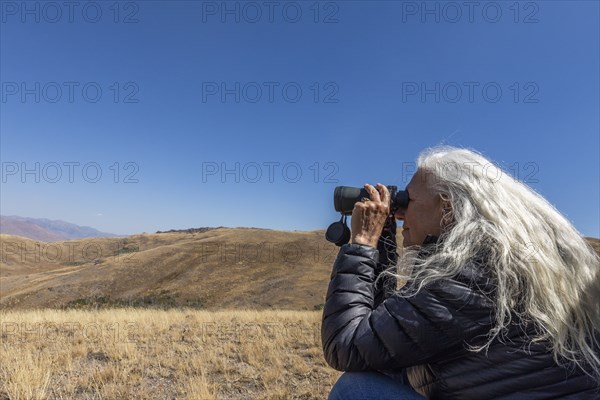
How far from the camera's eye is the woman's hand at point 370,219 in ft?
5.44

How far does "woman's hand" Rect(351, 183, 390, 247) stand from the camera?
1657 millimetres

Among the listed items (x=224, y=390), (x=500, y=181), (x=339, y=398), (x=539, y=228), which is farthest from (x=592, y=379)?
(x=224, y=390)

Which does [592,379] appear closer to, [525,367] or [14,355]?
[525,367]

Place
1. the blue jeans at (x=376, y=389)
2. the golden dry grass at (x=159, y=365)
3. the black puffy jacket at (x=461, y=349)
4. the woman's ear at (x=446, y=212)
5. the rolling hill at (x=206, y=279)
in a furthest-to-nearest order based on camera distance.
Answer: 1. the rolling hill at (x=206, y=279)
2. the golden dry grass at (x=159, y=365)
3. the woman's ear at (x=446, y=212)
4. the blue jeans at (x=376, y=389)
5. the black puffy jacket at (x=461, y=349)

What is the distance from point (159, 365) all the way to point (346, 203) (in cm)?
378

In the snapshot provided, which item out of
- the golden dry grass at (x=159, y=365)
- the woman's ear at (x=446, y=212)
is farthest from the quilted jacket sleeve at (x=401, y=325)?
the golden dry grass at (x=159, y=365)

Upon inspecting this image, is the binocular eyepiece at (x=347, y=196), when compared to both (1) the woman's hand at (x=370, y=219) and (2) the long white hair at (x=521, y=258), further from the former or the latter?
(2) the long white hair at (x=521, y=258)

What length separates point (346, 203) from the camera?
2.07 m

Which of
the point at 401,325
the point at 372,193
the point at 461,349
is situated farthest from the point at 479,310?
the point at 372,193

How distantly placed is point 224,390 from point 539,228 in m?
3.68

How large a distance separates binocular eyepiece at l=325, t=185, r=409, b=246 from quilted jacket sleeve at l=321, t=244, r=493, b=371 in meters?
0.46

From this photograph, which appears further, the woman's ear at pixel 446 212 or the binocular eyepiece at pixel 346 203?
the binocular eyepiece at pixel 346 203

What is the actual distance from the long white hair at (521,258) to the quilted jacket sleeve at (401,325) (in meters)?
0.05

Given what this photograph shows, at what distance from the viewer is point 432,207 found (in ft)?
5.49
